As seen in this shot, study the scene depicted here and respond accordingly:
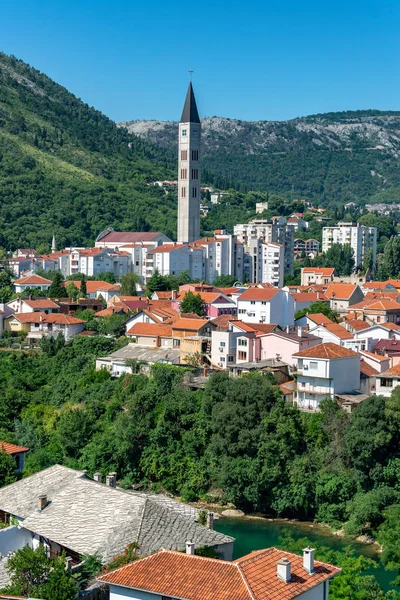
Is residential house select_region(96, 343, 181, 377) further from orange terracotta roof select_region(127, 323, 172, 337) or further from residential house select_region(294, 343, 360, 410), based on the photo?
residential house select_region(294, 343, 360, 410)

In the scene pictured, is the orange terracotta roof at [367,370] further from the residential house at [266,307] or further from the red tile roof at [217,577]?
the red tile roof at [217,577]

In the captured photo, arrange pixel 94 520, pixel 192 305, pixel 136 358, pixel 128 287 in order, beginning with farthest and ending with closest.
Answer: pixel 128 287, pixel 192 305, pixel 136 358, pixel 94 520

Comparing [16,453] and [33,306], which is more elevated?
[33,306]

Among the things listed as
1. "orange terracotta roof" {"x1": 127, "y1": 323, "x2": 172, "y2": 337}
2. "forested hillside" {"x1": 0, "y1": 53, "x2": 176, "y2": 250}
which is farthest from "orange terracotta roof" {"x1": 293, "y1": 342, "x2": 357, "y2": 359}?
"forested hillside" {"x1": 0, "y1": 53, "x2": 176, "y2": 250}

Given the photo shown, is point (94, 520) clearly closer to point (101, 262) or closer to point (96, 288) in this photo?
point (96, 288)

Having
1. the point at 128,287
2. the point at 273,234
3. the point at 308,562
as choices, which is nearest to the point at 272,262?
the point at 273,234

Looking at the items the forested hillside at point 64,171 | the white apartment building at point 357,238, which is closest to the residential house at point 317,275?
the white apartment building at point 357,238
